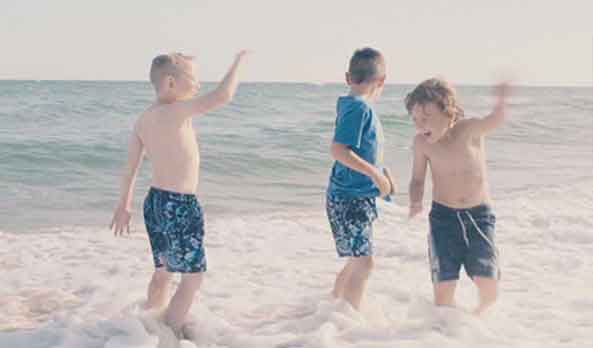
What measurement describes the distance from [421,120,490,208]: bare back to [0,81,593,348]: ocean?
1.00ft

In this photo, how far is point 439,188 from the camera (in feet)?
12.3

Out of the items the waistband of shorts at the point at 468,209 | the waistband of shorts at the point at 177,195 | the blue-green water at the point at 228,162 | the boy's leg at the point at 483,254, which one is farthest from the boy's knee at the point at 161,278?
the blue-green water at the point at 228,162

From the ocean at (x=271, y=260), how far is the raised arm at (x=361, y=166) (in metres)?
0.75

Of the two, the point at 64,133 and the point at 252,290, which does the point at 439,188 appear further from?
the point at 64,133

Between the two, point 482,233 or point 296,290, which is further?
point 296,290

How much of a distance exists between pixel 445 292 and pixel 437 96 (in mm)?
1101

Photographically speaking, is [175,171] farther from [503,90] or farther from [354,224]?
[503,90]

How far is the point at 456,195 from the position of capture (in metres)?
3.68

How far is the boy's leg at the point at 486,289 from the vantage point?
3645 millimetres

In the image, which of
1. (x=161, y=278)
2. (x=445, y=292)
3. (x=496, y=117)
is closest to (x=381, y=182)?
(x=496, y=117)

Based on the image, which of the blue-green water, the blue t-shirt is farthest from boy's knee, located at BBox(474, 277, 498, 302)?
the blue-green water

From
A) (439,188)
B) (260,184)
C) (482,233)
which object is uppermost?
(439,188)

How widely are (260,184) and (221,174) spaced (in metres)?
1.09

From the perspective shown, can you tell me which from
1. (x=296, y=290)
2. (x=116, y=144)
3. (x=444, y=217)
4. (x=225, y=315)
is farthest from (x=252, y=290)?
(x=116, y=144)
